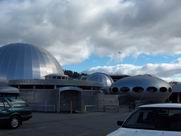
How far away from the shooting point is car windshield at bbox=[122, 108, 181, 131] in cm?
823

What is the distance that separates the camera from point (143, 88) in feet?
214

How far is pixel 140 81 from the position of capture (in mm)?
66562

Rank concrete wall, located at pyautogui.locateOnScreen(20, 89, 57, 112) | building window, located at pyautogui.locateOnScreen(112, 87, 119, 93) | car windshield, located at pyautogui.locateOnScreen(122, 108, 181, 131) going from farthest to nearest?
1. building window, located at pyautogui.locateOnScreen(112, 87, 119, 93)
2. concrete wall, located at pyautogui.locateOnScreen(20, 89, 57, 112)
3. car windshield, located at pyautogui.locateOnScreen(122, 108, 181, 131)

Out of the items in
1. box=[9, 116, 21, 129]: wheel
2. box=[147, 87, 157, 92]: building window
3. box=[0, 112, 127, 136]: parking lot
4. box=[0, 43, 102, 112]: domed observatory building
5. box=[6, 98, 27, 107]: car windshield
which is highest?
box=[0, 43, 102, 112]: domed observatory building

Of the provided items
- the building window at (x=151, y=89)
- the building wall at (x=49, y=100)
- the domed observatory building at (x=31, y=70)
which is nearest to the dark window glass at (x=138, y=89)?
the building window at (x=151, y=89)

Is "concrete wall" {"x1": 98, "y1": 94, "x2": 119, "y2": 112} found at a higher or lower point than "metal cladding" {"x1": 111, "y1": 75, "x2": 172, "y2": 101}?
lower

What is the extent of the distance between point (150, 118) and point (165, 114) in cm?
32

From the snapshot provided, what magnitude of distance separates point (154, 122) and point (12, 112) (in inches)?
490

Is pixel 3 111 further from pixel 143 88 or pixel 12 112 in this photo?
pixel 143 88

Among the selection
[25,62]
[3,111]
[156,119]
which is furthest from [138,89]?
[156,119]

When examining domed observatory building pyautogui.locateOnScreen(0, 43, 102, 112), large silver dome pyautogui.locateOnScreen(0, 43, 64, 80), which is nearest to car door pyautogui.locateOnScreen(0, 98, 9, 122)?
domed observatory building pyautogui.locateOnScreen(0, 43, 102, 112)

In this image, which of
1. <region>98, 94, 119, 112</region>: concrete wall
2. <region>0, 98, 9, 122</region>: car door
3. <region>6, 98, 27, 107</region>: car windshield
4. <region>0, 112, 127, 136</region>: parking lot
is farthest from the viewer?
<region>98, 94, 119, 112</region>: concrete wall

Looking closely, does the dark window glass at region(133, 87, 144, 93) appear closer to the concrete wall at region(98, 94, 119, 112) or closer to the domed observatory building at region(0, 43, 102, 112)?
the domed observatory building at region(0, 43, 102, 112)

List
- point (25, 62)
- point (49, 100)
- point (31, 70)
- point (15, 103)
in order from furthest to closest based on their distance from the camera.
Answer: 1. point (25, 62)
2. point (31, 70)
3. point (49, 100)
4. point (15, 103)
